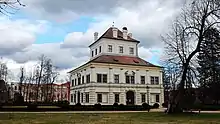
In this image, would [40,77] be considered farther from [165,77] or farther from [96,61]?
[165,77]

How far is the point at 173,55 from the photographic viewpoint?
31141 mm

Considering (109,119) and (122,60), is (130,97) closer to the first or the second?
(122,60)

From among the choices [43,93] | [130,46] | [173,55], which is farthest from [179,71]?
[43,93]

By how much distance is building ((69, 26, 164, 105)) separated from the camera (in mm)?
53719

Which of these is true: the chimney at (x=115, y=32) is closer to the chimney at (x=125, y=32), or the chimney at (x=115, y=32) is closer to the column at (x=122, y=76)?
the chimney at (x=125, y=32)

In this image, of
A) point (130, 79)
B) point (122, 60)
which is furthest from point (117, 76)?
point (122, 60)

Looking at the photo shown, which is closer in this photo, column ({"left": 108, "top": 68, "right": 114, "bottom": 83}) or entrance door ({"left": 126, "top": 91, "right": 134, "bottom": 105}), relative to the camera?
column ({"left": 108, "top": 68, "right": 114, "bottom": 83})

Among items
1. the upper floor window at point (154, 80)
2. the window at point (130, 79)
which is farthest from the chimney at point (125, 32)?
the upper floor window at point (154, 80)

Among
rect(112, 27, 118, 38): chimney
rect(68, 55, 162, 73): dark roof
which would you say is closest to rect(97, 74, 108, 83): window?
rect(68, 55, 162, 73): dark roof

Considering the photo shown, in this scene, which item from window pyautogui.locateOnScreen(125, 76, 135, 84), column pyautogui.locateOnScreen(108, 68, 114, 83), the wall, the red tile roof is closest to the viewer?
column pyautogui.locateOnScreen(108, 68, 114, 83)

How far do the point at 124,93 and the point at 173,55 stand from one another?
2547cm

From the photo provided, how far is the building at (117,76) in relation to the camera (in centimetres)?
5372

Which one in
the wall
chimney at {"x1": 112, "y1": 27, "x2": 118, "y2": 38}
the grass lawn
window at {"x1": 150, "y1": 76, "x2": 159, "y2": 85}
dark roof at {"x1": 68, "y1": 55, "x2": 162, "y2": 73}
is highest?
chimney at {"x1": 112, "y1": 27, "x2": 118, "y2": 38}

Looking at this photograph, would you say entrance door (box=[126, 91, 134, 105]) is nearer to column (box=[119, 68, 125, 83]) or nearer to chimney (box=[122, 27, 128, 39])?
column (box=[119, 68, 125, 83])
